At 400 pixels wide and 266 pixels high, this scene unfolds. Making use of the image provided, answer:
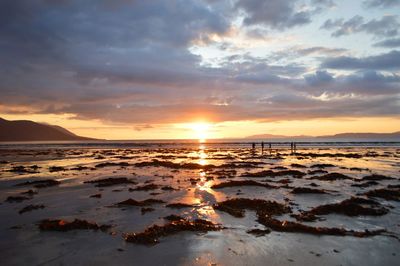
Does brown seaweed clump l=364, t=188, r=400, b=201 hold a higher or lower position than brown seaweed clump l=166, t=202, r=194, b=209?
higher

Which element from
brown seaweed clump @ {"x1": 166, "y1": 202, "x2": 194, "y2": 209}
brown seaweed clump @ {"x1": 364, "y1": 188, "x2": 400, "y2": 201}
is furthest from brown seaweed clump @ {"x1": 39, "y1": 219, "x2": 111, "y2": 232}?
brown seaweed clump @ {"x1": 364, "y1": 188, "x2": 400, "y2": 201}

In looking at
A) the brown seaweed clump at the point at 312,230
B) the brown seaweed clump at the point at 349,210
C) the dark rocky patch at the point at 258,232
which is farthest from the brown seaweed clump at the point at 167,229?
the brown seaweed clump at the point at 349,210

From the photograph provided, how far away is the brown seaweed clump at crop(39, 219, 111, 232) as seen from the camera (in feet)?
27.2

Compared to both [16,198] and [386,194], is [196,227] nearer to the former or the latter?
[16,198]

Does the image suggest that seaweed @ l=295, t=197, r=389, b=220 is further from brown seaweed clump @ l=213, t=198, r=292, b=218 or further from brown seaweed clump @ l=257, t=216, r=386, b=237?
brown seaweed clump @ l=257, t=216, r=386, b=237

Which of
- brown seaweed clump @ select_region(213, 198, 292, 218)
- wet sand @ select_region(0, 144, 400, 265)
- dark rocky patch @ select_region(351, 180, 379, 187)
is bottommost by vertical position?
wet sand @ select_region(0, 144, 400, 265)

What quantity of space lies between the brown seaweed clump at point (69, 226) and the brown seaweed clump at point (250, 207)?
3909 millimetres

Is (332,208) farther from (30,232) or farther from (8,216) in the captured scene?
(8,216)

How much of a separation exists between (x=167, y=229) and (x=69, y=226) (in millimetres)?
2658

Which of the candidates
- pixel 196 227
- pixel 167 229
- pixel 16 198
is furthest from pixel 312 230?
pixel 16 198

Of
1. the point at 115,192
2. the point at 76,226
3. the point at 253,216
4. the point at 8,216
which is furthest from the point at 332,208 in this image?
the point at 8,216

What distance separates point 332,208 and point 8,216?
10.4 meters

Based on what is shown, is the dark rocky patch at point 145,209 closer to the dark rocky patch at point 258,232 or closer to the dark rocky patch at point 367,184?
the dark rocky patch at point 258,232

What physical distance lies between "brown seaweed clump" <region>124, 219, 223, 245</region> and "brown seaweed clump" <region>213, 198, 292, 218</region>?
1602 mm
